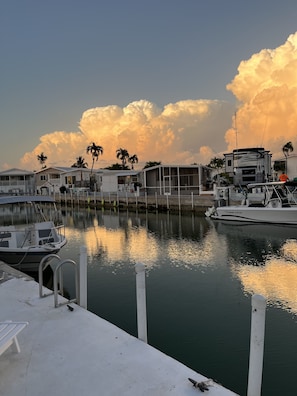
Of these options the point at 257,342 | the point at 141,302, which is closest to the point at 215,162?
the point at 141,302

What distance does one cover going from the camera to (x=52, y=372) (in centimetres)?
402

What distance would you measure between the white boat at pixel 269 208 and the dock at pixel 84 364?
813 inches

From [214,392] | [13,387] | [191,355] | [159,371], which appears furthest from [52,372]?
[191,355]

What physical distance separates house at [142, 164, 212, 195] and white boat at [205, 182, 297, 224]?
14.0 m

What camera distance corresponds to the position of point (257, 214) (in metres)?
24.6

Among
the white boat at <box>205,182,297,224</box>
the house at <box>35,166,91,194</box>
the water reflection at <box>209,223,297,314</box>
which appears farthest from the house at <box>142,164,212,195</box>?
the house at <box>35,166,91,194</box>

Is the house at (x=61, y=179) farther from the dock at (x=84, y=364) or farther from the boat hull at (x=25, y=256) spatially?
the dock at (x=84, y=364)

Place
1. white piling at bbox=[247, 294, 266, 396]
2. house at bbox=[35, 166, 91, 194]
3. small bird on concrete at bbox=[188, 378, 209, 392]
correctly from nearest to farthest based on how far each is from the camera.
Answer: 1. white piling at bbox=[247, 294, 266, 396]
2. small bird on concrete at bbox=[188, 378, 209, 392]
3. house at bbox=[35, 166, 91, 194]

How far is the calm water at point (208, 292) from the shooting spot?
20.8ft

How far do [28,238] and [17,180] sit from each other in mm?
58469

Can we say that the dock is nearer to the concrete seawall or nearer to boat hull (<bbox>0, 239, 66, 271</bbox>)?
boat hull (<bbox>0, 239, 66, 271</bbox>)

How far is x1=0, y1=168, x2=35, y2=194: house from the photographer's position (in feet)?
209

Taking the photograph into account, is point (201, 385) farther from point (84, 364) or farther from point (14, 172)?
point (14, 172)

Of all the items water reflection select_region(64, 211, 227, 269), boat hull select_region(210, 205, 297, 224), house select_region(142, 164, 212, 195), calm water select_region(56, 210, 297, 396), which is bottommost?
calm water select_region(56, 210, 297, 396)
